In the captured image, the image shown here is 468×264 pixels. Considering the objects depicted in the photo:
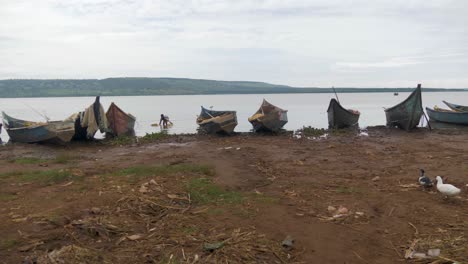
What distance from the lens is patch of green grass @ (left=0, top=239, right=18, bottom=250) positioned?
5609mm

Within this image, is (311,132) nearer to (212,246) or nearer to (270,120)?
(270,120)

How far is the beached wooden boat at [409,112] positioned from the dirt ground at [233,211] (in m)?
9.60

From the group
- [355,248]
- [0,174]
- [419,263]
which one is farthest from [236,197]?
[0,174]

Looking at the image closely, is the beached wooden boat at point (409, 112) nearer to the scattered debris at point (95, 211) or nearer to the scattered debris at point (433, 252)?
the scattered debris at point (433, 252)

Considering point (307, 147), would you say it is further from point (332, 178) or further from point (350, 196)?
point (350, 196)

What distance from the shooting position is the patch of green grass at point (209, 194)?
26.3ft

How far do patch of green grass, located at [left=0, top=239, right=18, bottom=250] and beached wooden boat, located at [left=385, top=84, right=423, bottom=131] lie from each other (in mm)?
20810

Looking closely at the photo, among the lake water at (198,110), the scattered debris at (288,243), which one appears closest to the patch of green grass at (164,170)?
the scattered debris at (288,243)

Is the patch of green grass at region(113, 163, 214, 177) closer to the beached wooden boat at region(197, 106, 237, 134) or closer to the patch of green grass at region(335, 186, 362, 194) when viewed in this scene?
the patch of green grass at region(335, 186, 362, 194)

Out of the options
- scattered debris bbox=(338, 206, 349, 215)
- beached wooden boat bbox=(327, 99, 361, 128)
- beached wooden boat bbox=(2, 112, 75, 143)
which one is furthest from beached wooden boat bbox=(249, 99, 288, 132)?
scattered debris bbox=(338, 206, 349, 215)

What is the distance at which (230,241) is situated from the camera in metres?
5.83

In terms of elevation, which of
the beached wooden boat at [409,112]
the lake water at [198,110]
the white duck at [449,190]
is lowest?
the lake water at [198,110]

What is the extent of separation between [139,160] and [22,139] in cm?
850

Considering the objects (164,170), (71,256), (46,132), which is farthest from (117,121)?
(71,256)
